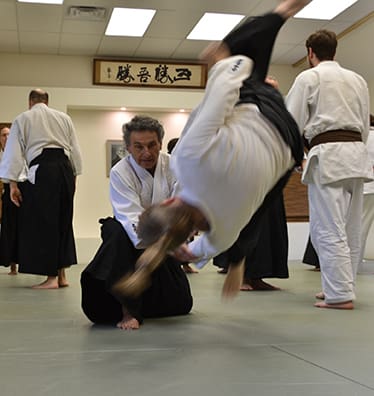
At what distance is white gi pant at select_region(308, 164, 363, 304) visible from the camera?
336cm

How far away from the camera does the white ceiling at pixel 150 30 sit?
7090 mm

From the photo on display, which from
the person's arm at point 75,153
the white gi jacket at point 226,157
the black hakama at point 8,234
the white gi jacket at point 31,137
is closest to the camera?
the white gi jacket at point 226,157

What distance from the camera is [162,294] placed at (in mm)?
3074

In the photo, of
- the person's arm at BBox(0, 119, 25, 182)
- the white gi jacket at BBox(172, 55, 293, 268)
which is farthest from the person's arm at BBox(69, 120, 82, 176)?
the white gi jacket at BBox(172, 55, 293, 268)

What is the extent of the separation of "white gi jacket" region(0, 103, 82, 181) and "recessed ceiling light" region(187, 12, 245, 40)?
362cm

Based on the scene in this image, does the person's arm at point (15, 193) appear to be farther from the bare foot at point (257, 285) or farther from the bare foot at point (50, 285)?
the bare foot at point (257, 285)

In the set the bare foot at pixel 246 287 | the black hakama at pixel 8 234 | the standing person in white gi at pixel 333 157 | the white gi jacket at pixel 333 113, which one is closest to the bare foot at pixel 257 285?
the bare foot at pixel 246 287

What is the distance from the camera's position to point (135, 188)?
9.27ft

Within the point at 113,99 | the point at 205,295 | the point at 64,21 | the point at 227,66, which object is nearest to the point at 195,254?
the point at 227,66

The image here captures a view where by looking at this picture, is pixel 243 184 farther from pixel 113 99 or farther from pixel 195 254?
pixel 113 99

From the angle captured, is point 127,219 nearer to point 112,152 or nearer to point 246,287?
point 246,287

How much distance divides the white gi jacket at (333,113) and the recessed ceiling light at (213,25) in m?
4.26

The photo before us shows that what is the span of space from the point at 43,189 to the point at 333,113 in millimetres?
2149

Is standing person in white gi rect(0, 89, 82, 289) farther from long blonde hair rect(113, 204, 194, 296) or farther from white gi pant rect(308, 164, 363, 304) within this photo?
long blonde hair rect(113, 204, 194, 296)
